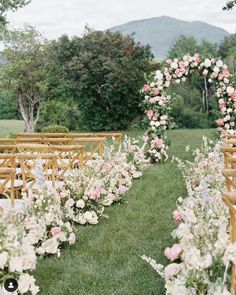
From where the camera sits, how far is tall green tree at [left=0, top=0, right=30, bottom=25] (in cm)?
1762

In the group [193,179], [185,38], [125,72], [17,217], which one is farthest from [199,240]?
[185,38]

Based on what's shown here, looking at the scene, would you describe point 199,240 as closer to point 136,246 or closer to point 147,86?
point 136,246

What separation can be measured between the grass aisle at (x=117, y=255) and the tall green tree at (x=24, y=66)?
812 inches

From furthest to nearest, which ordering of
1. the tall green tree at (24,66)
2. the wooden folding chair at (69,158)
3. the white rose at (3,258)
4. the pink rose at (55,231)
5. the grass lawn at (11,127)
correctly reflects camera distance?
the grass lawn at (11,127)
the tall green tree at (24,66)
the wooden folding chair at (69,158)
the pink rose at (55,231)
the white rose at (3,258)

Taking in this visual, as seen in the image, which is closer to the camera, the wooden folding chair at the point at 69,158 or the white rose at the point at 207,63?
the wooden folding chair at the point at 69,158

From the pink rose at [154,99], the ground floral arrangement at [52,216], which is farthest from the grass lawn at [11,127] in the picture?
the ground floral arrangement at [52,216]

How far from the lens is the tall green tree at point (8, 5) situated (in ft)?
57.8

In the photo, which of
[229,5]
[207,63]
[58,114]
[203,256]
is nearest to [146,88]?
[207,63]

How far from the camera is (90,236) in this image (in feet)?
21.6

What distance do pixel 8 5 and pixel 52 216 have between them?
42.8 feet

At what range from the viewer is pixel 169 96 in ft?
44.4

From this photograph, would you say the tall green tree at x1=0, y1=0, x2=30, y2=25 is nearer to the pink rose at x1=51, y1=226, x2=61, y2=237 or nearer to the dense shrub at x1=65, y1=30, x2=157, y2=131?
the dense shrub at x1=65, y1=30, x2=157, y2=131

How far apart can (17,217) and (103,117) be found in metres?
25.8

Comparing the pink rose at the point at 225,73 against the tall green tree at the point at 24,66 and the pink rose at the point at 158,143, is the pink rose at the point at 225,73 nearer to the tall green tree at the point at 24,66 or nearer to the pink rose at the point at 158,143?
the pink rose at the point at 158,143
